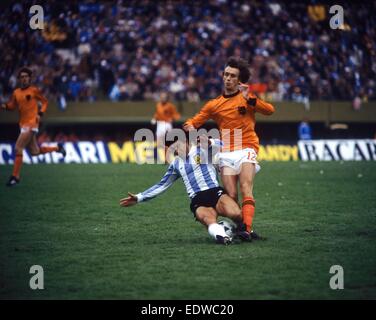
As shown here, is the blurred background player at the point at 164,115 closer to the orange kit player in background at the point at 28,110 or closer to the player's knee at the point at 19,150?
the orange kit player in background at the point at 28,110

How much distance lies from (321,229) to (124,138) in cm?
1993

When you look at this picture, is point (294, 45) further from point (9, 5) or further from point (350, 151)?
point (9, 5)

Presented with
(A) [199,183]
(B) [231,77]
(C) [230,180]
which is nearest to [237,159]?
(C) [230,180]

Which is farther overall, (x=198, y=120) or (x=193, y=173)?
(x=198, y=120)

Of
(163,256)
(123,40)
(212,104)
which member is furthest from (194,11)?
(163,256)

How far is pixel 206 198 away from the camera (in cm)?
962

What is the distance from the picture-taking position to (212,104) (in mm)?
10234

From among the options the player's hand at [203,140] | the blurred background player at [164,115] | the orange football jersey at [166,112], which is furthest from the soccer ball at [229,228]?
the orange football jersey at [166,112]

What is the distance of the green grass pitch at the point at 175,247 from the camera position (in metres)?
6.94

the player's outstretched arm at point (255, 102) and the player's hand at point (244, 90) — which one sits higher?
the player's hand at point (244, 90)

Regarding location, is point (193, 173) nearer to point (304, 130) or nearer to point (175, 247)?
point (175, 247)

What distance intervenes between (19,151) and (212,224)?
9301mm

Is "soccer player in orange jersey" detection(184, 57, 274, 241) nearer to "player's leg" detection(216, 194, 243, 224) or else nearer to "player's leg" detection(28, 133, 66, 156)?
"player's leg" detection(216, 194, 243, 224)

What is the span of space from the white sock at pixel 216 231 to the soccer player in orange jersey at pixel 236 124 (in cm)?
53
